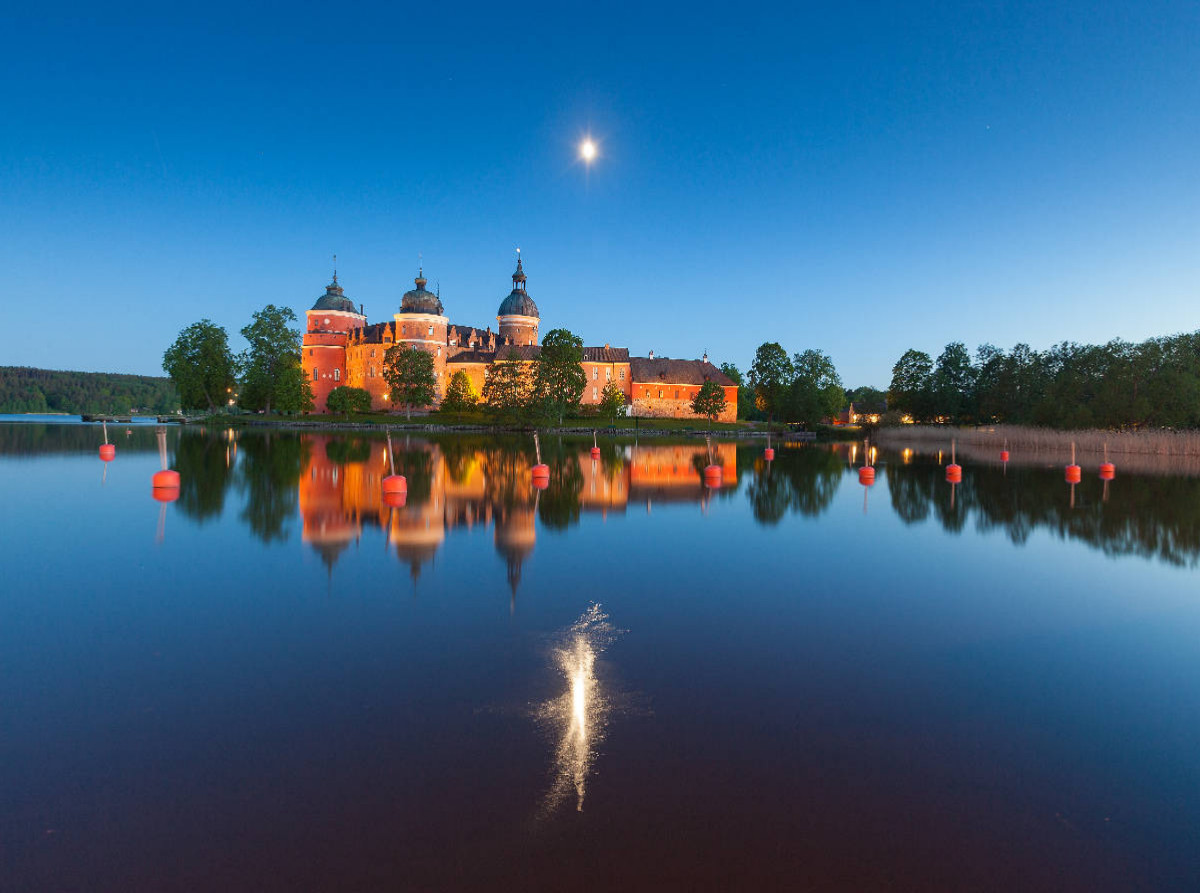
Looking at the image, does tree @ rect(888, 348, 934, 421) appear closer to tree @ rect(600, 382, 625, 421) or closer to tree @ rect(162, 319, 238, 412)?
tree @ rect(600, 382, 625, 421)

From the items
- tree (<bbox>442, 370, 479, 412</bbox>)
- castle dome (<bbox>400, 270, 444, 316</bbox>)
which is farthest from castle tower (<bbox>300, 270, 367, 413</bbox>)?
tree (<bbox>442, 370, 479, 412</bbox>)

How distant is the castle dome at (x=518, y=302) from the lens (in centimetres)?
12456

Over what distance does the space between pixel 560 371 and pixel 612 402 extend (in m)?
17.1

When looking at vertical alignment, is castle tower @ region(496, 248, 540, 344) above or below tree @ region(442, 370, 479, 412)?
above

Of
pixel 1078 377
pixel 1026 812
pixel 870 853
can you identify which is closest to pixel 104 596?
pixel 870 853

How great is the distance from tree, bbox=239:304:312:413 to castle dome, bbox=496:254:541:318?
132 feet

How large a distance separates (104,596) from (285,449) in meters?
38.2

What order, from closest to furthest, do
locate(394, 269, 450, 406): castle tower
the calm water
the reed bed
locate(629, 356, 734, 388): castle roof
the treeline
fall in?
the calm water
the reed bed
the treeline
locate(394, 269, 450, 406): castle tower
locate(629, 356, 734, 388): castle roof

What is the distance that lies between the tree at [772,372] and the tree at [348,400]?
2505 inches

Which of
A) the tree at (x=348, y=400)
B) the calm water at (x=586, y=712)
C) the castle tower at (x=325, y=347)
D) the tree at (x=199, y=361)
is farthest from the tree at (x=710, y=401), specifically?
the calm water at (x=586, y=712)

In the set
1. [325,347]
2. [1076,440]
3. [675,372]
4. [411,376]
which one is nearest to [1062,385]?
[1076,440]

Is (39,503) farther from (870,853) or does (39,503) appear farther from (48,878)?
(870,853)

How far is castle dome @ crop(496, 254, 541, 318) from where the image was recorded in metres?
125

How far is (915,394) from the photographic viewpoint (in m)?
101
